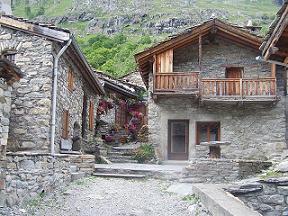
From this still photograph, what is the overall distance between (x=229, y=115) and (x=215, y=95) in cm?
120

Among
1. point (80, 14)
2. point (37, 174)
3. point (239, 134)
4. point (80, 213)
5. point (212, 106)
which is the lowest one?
point (80, 213)

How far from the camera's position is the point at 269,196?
746 cm

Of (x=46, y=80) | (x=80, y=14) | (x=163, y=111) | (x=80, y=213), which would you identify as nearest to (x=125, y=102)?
(x=163, y=111)

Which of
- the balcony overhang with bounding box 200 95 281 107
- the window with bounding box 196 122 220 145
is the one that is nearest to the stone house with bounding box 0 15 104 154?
the balcony overhang with bounding box 200 95 281 107

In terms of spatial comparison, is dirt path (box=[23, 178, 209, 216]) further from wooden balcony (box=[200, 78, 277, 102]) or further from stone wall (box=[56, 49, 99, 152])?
wooden balcony (box=[200, 78, 277, 102])

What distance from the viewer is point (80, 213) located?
7.40 metres

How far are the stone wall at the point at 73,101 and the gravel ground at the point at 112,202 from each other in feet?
8.98

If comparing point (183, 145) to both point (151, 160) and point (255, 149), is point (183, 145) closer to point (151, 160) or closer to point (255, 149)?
point (151, 160)

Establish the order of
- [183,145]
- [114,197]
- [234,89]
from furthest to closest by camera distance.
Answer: [183,145]
[234,89]
[114,197]

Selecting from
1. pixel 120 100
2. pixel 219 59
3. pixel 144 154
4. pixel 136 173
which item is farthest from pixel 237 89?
pixel 120 100

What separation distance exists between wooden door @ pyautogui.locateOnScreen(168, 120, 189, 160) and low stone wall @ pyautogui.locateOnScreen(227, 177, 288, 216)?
8744 millimetres

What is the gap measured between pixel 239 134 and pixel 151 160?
3.51 meters

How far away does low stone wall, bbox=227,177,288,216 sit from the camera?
7.32 m

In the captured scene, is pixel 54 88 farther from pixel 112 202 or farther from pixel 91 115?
pixel 91 115
